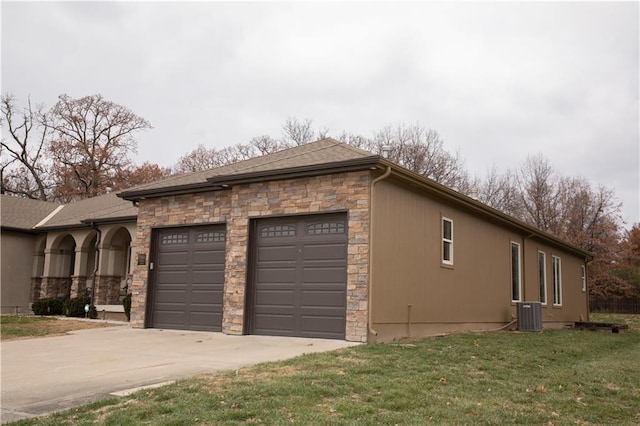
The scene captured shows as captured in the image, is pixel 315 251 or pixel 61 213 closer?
pixel 315 251

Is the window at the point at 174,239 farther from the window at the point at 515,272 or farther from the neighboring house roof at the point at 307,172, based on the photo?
the window at the point at 515,272

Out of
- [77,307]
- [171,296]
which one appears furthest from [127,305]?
[171,296]

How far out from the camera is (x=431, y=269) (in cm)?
1202

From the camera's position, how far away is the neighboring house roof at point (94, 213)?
61.3ft

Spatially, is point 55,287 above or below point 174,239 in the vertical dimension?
below

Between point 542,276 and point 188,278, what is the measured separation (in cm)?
1235

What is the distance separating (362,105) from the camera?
34.6 m

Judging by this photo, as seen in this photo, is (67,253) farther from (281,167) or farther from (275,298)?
(281,167)

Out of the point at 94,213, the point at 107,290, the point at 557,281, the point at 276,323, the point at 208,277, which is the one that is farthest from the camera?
the point at 557,281

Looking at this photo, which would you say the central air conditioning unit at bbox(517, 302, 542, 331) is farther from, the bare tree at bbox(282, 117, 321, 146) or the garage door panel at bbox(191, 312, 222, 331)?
the bare tree at bbox(282, 117, 321, 146)

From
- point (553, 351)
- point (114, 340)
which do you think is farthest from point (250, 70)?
point (553, 351)

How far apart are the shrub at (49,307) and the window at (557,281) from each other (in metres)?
17.5

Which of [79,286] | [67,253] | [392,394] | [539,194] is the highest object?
[539,194]

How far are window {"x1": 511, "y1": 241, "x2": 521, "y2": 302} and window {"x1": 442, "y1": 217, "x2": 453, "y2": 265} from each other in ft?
15.6
